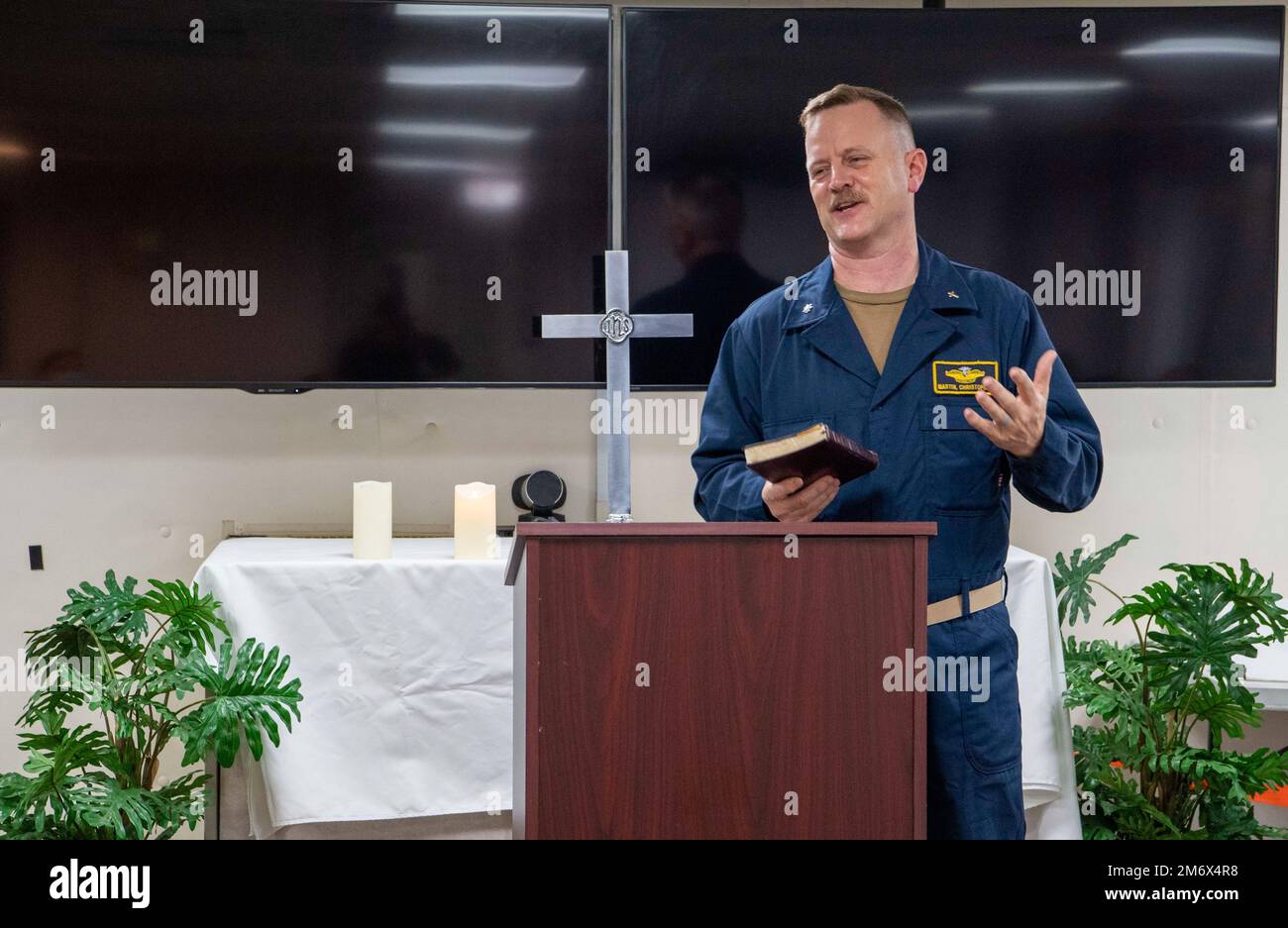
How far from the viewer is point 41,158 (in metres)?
3.00

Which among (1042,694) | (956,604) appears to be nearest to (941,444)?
(956,604)

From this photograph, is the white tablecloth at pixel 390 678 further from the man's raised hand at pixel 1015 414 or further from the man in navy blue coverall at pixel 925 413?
the man's raised hand at pixel 1015 414

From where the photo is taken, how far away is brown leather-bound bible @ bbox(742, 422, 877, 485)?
4.74 feet

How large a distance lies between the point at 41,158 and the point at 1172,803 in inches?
118

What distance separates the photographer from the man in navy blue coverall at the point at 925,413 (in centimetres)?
181

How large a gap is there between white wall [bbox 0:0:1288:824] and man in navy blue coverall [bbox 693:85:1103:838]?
50.0 inches

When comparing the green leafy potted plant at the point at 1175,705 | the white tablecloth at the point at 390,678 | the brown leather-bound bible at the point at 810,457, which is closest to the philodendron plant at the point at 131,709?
the white tablecloth at the point at 390,678

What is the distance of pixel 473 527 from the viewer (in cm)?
277

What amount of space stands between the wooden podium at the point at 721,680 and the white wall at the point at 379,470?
1.92m

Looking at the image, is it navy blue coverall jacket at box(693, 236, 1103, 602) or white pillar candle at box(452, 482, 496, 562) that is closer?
navy blue coverall jacket at box(693, 236, 1103, 602)

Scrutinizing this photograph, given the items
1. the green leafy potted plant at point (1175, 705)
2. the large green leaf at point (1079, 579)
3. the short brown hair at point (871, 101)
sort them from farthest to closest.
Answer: the large green leaf at point (1079, 579)
the green leafy potted plant at point (1175, 705)
the short brown hair at point (871, 101)

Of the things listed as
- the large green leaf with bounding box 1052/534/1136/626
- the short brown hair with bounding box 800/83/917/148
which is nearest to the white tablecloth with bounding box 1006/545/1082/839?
the large green leaf with bounding box 1052/534/1136/626

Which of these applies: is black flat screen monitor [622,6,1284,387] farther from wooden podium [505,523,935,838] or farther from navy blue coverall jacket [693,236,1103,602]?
wooden podium [505,523,935,838]
